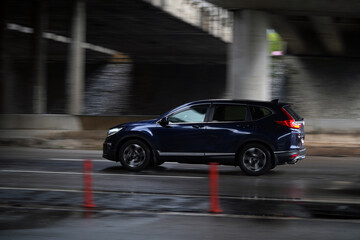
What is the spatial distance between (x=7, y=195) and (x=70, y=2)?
15615 millimetres

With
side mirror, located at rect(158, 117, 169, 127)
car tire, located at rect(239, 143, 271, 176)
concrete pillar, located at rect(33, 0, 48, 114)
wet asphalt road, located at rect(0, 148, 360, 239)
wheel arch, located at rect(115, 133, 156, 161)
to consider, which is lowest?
wet asphalt road, located at rect(0, 148, 360, 239)

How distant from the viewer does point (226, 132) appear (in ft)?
37.1

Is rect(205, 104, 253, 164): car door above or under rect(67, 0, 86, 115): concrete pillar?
under

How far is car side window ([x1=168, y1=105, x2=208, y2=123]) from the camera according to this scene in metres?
11.6

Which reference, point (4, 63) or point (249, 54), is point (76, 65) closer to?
point (4, 63)

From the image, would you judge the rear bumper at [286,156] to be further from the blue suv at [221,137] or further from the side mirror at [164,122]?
the side mirror at [164,122]

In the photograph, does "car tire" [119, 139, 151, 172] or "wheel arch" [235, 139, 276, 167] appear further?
"car tire" [119, 139, 151, 172]

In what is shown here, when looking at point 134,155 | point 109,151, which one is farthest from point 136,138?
point 109,151

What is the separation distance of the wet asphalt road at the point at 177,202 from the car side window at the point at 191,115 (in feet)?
3.92

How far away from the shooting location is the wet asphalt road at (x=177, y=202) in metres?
6.40

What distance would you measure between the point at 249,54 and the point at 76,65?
7950 mm

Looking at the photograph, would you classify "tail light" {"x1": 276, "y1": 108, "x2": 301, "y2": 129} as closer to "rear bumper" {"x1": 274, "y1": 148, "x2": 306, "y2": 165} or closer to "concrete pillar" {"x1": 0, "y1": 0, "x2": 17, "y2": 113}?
"rear bumper" {"x1": 274, "y1": 148, "x2": 306, "y2": 165}

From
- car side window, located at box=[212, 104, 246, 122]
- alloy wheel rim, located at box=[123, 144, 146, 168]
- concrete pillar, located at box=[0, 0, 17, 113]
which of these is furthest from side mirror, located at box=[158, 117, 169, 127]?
concrete pillar, located at box=[0, 0, 17, 113]

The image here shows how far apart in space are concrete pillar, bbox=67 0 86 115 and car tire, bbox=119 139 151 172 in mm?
9691
